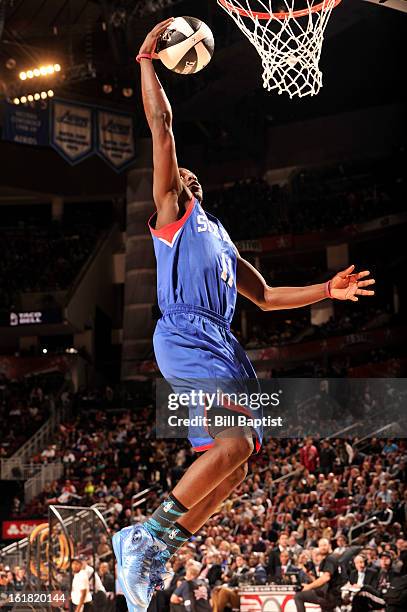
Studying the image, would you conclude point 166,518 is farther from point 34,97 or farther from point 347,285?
point 34,97

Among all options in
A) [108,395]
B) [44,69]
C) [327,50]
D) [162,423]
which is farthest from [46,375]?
[327,50]

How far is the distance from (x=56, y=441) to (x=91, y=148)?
7856mm

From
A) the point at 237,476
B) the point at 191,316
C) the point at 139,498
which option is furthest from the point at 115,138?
the point at 237,476

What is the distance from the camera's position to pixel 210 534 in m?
15.5

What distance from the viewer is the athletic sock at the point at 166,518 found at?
4.68 meters

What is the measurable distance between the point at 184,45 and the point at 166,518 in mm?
2615

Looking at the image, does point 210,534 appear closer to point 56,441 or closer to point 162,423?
point 162,423

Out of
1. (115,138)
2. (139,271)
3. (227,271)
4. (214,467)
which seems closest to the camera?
(214,467)

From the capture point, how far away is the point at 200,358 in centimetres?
500

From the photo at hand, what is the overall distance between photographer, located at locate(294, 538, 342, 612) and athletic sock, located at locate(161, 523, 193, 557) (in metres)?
7.70

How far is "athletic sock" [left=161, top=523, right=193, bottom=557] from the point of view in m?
4.68

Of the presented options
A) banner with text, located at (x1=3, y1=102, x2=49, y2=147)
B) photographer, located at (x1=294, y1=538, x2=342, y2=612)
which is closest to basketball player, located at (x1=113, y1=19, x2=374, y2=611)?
photographer, located at (x1=294, y1=538, x2=342, y2=612)

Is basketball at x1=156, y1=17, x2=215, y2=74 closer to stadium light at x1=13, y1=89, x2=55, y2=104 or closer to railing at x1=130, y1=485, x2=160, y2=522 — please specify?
railing at x1=130, y1=485, x2=160, y2=522

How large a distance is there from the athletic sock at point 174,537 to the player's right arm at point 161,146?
5.35 ft
